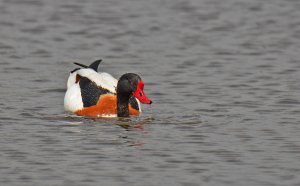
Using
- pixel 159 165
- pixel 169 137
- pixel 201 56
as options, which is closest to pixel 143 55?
pixel 201 56

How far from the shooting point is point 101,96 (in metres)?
20.7

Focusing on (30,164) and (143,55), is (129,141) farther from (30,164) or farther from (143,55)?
(143,55)

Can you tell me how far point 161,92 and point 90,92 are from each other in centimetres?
177

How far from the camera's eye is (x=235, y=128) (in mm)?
18562

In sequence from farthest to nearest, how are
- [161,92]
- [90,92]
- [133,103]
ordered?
[161,92]
[90,92]
[133,103]

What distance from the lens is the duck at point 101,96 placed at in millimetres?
20016

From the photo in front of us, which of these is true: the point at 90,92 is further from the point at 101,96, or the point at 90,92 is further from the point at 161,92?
the point at 161,92

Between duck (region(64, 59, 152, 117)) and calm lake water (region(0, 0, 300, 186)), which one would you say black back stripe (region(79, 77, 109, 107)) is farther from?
calm lake water (region(0, 0, 300, 186))

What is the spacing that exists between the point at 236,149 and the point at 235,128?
5.71ft

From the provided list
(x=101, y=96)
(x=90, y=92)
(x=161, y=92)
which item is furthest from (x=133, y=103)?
(x=161, y=92)

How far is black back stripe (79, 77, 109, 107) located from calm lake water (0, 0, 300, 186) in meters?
0.58

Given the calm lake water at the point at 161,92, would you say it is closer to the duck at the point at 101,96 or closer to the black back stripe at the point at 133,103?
the black back stripe at the point at 133,103

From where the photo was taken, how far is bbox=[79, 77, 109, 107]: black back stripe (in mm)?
20656

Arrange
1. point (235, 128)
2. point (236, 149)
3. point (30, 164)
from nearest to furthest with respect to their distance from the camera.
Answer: point (30, 164)
point (236, 149)
point (235, 128)
